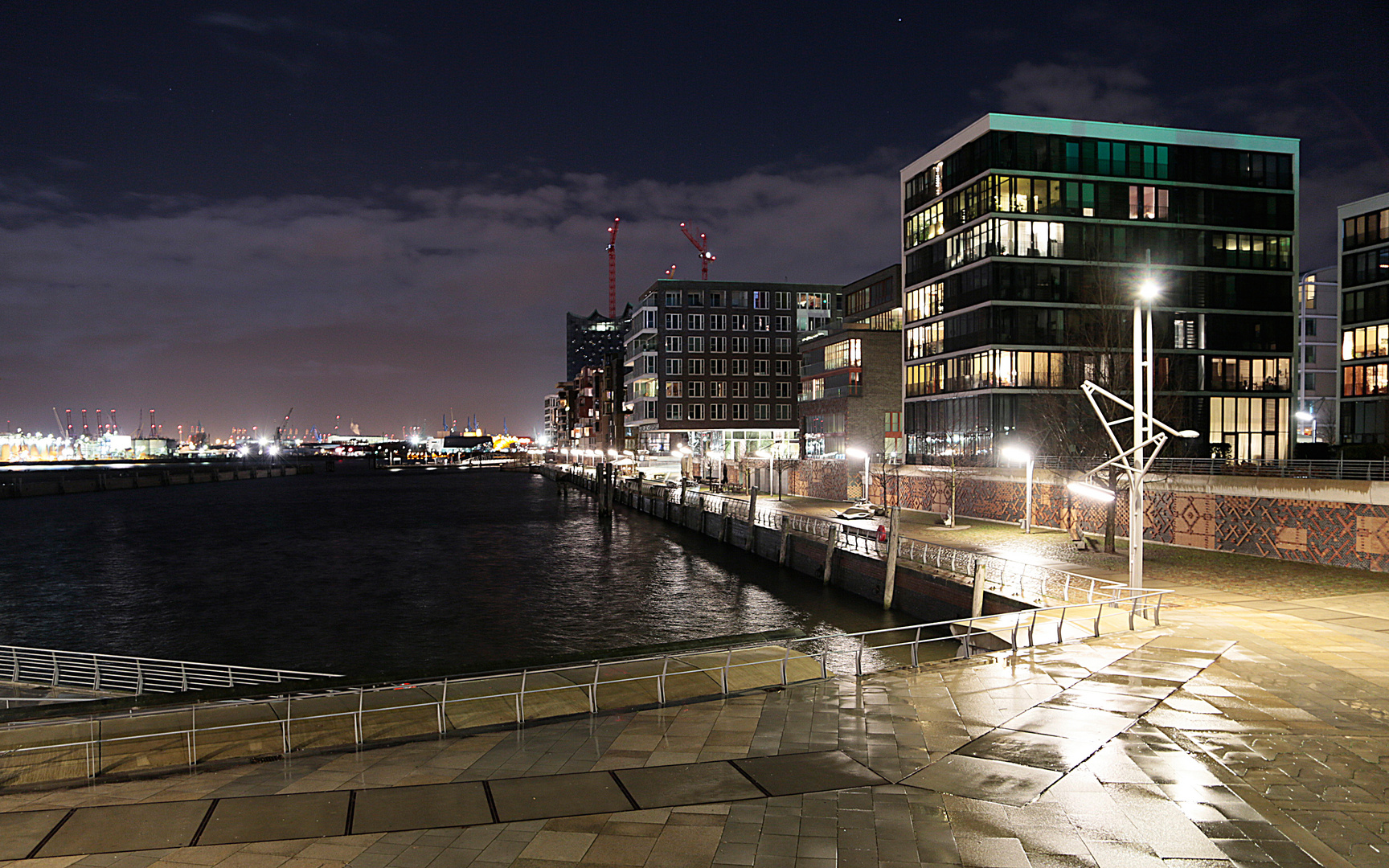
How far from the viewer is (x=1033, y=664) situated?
17.9 metres

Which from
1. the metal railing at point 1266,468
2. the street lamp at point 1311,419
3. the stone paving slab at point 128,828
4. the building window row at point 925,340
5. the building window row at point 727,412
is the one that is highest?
the building window row at point 925,340

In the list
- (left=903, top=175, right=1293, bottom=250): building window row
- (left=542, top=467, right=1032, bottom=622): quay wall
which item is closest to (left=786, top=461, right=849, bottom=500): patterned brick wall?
(left=542, top=467, right=1032, bottom=622): quay wall

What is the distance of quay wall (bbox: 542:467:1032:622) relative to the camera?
104 feet

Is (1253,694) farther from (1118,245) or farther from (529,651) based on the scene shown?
(1118,245)

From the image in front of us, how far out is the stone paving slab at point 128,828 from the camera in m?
10.4

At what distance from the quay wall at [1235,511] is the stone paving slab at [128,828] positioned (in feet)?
122

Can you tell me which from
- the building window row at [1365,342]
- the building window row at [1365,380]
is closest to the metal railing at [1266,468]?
the building window row at [1365,380]

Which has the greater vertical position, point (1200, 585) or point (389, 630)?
point (1200, 585)

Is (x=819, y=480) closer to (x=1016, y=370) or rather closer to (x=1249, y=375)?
(x=1016, y=370)

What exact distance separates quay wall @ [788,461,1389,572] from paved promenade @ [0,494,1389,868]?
60.4 ft

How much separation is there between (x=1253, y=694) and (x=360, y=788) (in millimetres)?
15005

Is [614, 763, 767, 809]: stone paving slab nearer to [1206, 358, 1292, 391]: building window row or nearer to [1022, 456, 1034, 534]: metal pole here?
[1022, 456, 1034, 534]: metal pole

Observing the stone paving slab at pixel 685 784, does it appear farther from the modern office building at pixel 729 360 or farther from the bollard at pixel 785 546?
the modern office building at pixel 729 360

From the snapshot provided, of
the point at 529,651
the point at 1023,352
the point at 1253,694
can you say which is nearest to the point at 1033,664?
the point at 1253,694
